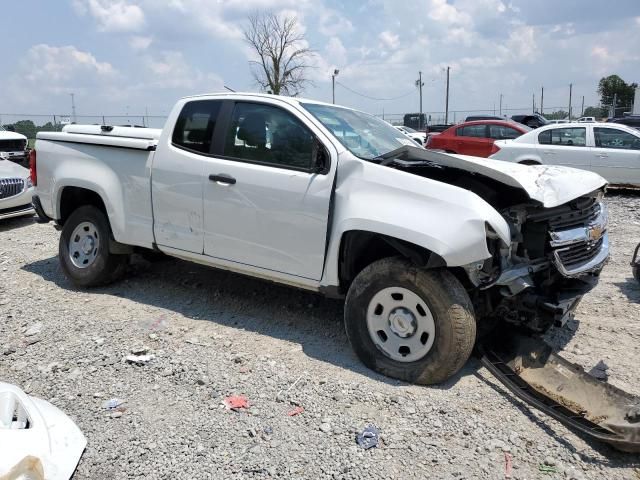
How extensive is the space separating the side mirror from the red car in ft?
35.1

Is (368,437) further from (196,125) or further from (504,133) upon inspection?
(504,133)

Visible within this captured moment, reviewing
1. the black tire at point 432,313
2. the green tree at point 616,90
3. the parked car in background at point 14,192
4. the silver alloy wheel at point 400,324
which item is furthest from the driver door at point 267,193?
the green tree at point 616,90

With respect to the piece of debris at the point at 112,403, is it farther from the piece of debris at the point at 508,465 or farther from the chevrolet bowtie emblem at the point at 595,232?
the chevrolet bowtie emblem at the point at 595,232

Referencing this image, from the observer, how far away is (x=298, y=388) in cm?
365

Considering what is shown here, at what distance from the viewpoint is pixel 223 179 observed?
4.39 metres

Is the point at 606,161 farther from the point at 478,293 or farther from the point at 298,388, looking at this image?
the point at 298,388

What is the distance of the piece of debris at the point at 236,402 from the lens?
3441mm

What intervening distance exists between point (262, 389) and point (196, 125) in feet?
7.92

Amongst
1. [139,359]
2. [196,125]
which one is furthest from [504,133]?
[139,359]

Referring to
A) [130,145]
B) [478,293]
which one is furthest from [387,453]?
[130,145]

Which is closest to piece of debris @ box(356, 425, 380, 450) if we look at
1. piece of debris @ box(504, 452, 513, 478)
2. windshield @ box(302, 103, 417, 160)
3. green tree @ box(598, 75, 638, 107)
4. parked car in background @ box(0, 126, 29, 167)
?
piece of debris @ box(504, 452, 513, 478)

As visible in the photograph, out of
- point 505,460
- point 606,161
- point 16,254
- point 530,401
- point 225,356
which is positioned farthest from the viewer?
point 606,161

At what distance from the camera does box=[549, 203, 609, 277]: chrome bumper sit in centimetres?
371

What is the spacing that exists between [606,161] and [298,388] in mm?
9989
